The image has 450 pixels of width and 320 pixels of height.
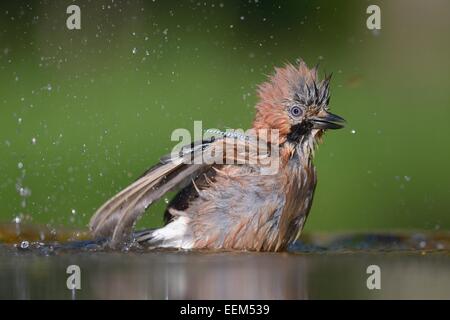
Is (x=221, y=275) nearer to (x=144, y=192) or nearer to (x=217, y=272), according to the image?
(x=217, y=272)

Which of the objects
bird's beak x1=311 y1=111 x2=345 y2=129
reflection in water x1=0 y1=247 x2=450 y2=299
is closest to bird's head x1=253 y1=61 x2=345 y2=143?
bird's beak x1=311 y1=111 x2=345 y2=129

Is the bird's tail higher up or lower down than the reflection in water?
higher up

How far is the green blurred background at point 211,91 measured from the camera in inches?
376

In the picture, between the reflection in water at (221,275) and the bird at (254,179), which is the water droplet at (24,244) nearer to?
the reflection in water at (221,275)

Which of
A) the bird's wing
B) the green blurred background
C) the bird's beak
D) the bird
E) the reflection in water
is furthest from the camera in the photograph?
the green blurred background

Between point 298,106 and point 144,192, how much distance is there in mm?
1269

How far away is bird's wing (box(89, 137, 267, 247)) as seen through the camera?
665 centimetres

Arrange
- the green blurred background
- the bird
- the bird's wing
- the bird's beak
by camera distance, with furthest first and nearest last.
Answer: the green blurred background → the bird's beak → the bird → the bird's wing

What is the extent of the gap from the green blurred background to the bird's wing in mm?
2284

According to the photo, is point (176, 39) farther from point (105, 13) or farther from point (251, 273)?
point (251, 273)

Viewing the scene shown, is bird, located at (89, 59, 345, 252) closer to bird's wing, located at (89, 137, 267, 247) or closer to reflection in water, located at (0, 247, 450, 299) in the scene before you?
bird's wing, located at (89, 137, 267, 247)

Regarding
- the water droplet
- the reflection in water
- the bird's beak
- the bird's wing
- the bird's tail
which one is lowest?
the reflection in water

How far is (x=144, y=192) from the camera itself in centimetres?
Result: 670

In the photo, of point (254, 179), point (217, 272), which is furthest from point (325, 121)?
point (217, 272)
